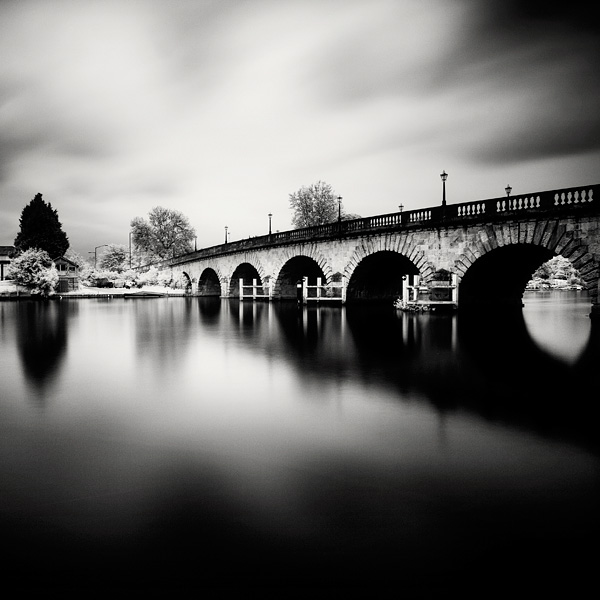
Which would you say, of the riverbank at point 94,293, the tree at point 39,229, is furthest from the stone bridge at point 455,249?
the tree at point 39,229

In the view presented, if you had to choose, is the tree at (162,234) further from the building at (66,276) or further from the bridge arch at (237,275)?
the bridge arch at (237,275)

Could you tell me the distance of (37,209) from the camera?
57.0 meters

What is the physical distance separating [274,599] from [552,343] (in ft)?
40.4

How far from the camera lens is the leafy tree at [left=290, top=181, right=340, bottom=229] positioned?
70.8m

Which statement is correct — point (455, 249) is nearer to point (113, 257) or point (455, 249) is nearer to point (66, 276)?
point (66, 276)

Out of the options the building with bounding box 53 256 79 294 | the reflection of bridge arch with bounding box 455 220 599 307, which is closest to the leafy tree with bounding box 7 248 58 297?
the building with bounding box 53 256 79 294

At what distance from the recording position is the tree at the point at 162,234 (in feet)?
328

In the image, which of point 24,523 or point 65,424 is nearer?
point 24,523

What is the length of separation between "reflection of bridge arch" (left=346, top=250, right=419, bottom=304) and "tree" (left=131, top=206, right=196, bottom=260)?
71309mm

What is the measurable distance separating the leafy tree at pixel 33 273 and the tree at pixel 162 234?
49.4m

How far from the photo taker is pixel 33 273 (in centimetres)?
4938

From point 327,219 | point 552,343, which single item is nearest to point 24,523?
point 552,343

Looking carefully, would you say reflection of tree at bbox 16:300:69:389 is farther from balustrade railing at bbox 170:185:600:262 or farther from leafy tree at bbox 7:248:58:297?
leafy tree at bbox 7:248:58:297

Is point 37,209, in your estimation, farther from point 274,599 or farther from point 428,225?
point 274,599
